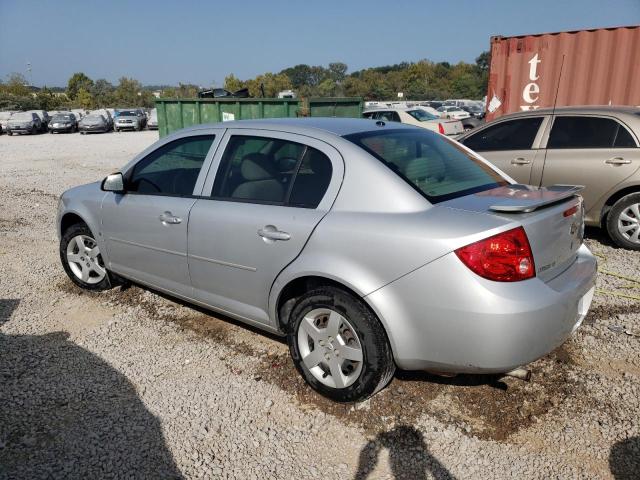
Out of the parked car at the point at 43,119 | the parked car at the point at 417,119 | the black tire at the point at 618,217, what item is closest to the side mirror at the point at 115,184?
the black tire at the point at 618,217

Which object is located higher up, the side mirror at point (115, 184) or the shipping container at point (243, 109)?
the shipping container at point (243, 109)

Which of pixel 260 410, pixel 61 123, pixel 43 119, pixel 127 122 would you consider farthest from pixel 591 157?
pixel 43 119

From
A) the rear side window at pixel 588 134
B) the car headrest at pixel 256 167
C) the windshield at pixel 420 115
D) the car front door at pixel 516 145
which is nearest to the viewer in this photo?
the car headrest at pixel 256 167

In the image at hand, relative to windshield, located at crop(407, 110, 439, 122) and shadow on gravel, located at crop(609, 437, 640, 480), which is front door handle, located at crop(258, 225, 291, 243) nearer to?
shadow on gravel, located at crop(609, 437, 640, 480)

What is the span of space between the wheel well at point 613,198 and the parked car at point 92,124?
105ft

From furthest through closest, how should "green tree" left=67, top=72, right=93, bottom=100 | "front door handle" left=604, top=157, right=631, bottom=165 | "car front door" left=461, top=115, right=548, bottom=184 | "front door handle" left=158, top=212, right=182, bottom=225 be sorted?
"green tree" left=67, top=72, right=93, bottom=100 < "car front door" left=461, top=115, right=548, bottom=184 < "front door handle" left=604, top=157, right=631, bottom=165 < "front door handle" left=158, top=212, right=182, bottom=225

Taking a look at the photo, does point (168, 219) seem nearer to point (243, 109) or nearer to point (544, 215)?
point (544, 215)

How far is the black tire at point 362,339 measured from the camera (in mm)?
2779

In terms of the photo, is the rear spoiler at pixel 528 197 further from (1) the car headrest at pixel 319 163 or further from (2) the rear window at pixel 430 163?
(1) the car headrest at pixel 319 163

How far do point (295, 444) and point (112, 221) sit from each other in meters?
2.54

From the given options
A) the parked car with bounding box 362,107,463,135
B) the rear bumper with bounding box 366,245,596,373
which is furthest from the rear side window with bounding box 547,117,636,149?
the parked car with bounding box 362,107,463,135

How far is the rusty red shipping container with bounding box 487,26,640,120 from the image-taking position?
8.28 m

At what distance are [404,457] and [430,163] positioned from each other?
1699 mm

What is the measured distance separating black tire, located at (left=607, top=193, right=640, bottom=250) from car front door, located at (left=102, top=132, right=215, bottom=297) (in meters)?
4.71
